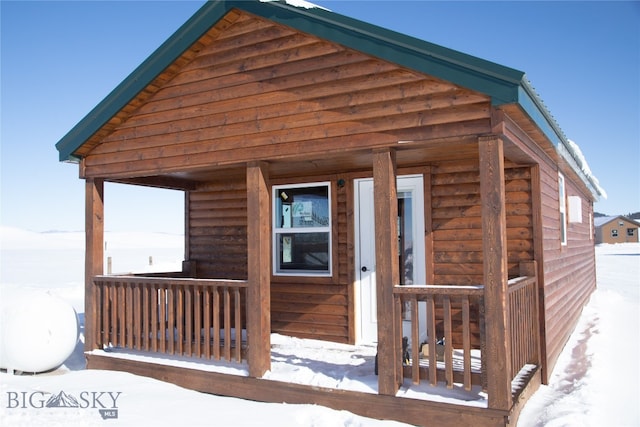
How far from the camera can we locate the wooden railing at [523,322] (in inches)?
187

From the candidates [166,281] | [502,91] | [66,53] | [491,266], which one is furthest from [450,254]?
[66,53]

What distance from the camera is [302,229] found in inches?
306

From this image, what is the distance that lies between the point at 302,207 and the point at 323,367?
2700 millimetres

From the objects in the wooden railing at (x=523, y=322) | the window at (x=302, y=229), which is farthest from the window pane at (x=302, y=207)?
the wooden railing at (x=523, y=322)

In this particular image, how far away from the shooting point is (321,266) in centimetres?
767

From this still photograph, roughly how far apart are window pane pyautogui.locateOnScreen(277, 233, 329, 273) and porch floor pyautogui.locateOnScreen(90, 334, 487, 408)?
1083mm

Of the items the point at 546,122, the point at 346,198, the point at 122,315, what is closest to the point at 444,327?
the point at 546,122

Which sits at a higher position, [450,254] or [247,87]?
[247,87]

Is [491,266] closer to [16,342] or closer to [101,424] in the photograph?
[101,424]

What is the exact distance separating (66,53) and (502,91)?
11.3 metres

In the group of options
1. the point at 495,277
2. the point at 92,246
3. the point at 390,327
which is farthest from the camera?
the point at 92,246

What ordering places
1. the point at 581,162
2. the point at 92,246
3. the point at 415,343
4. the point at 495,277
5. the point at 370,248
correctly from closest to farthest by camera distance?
1. the point at 495,277
2. the point at 415,343
3. the point at 92,246
4. the point at 370,248
5. the point at 581,162

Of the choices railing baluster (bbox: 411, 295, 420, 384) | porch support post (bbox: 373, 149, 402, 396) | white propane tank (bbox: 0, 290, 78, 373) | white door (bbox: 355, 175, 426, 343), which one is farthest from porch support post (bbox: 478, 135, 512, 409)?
white propane tank (bbox: 0, 290, 78, 373)

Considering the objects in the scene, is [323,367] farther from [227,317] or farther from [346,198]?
[346,198]
